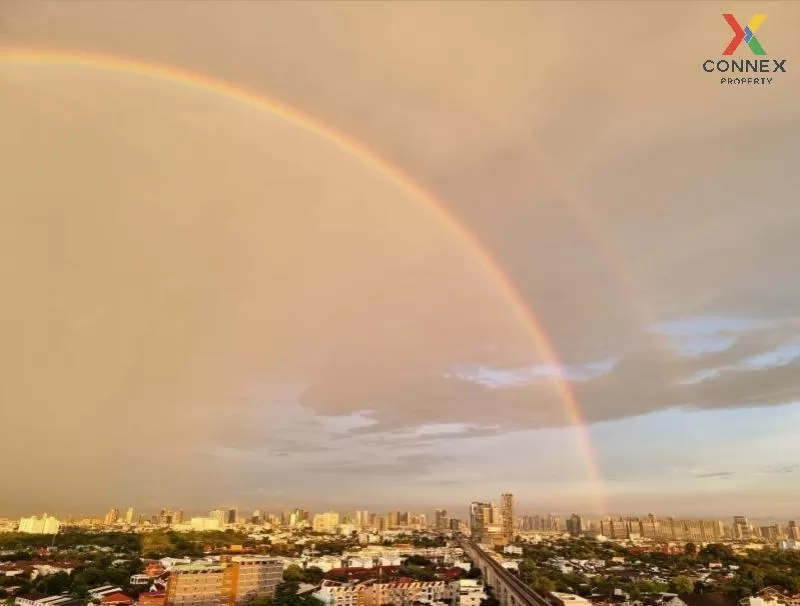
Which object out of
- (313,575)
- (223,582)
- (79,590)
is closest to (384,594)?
(313,575)

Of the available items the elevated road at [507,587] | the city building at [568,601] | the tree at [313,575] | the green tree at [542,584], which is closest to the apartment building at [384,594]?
the elevated road at [507,587]

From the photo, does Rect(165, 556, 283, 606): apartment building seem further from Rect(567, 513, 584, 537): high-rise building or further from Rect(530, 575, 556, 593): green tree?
Rect(567, 513, 584, 537): high-rise building

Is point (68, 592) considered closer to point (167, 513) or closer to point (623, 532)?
point (167, 513)

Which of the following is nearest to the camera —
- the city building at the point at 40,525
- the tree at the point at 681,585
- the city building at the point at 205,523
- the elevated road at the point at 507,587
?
the elevated road at the point at 507,587

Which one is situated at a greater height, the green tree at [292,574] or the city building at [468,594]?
the green tree at [292,574]

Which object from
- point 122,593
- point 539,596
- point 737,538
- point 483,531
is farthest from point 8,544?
point 737,538

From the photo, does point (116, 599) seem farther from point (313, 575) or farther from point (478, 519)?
point (478, 519)

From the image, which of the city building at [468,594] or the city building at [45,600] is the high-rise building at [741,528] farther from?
the city building at [45,600]
